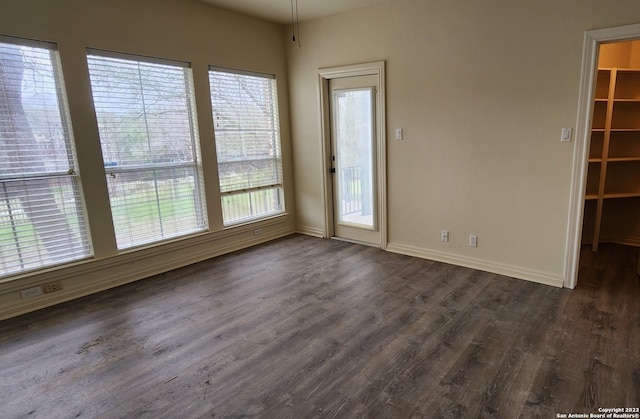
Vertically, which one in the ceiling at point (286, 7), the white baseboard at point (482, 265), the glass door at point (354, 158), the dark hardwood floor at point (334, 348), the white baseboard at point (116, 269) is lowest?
the dark hardwood floor at point (334, 348)

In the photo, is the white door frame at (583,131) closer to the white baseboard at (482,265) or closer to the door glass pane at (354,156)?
the white baseboard at (482,265)

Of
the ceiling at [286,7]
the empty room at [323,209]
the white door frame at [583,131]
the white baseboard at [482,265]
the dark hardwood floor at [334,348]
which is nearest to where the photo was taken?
the dark hardwood floor at [334,348]

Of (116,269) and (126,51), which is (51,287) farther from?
(126,51)

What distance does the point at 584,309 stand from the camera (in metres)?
2.79

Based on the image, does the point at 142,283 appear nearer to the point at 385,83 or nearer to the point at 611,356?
the point at 385,83

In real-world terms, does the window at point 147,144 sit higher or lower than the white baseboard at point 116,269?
higher

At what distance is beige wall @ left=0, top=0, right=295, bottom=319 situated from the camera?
2998mm

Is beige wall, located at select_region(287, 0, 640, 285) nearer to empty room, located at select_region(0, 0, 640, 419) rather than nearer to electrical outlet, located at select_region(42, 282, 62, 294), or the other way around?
empty room, located at select_region(0, 0, 640, 419)

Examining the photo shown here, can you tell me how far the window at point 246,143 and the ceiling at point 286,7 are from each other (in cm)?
68

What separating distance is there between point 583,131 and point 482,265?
1485mm

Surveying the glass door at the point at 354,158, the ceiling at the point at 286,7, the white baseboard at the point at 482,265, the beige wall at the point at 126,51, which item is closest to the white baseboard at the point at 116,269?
the beige wall at the point at 126,51

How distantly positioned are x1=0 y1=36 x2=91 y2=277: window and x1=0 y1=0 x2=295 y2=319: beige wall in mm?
98

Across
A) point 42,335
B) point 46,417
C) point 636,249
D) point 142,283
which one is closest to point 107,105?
point 142,283

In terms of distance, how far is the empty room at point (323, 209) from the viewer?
7.01ft
